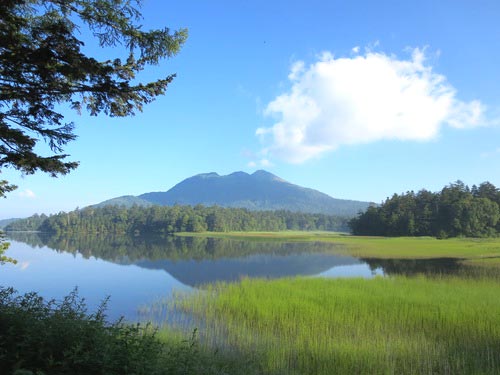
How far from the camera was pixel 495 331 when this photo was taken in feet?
39.7

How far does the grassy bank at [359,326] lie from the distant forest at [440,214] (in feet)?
254

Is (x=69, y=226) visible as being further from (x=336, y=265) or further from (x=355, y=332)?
(x=355, y=332)

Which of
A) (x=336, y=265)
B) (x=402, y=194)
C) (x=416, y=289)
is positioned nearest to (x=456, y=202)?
(x=402, y=194)

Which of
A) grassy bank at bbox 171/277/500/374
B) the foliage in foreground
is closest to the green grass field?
grassy bank at bbox 171/277/500/374

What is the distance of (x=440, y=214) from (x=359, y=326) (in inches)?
3692

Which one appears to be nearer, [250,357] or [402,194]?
[250,357]

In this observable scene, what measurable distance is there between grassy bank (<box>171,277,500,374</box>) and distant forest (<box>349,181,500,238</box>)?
77282mm

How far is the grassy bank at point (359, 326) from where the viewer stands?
9461 mm

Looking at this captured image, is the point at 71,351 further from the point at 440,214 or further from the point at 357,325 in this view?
the point at 440,214

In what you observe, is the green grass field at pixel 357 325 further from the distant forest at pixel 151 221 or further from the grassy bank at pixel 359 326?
the distant forest at pixel 151 221

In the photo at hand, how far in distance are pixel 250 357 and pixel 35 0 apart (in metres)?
10.2

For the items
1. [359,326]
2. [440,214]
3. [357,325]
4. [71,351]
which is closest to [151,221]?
[440,214]

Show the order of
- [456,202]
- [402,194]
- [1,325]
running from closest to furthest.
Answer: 1. [1,325]
2. [456,202]
3. [402,194]

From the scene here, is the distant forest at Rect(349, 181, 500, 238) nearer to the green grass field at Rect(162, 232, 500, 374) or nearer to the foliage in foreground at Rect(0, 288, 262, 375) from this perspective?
the green grass field at Rect(162, 232, 500, 374)
